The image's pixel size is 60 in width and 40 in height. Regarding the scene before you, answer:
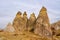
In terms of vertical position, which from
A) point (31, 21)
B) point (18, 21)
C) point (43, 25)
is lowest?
point (43, 25)

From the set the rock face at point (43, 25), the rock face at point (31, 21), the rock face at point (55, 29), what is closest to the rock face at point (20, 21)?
the rock face at point (31, 21)

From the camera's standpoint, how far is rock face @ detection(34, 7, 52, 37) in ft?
260

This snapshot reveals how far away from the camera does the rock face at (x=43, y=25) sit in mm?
79125

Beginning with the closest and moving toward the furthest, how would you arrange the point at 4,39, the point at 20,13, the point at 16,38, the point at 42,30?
the point at 4,39 < the point at 16,38 < the point at 42,30 < the point at 20,13

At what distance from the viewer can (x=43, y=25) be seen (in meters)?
81.6

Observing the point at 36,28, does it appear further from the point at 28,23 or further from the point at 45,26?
the point at 28,23

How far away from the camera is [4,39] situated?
98.1 ft

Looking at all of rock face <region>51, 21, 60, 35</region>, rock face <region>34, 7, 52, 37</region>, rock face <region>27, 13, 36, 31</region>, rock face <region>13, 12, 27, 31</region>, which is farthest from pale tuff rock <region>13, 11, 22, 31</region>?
rock face <region>51, 21, 60, 35</region>

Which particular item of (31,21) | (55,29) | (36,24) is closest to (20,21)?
(31,21)

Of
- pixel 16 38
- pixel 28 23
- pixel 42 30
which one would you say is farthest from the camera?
pixel 28 23

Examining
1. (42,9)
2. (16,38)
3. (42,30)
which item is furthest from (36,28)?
(16,38)

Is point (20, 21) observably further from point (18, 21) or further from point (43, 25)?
point (43, 25)

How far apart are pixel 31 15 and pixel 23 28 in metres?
8.95

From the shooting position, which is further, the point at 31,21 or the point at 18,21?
the point at 31,21
